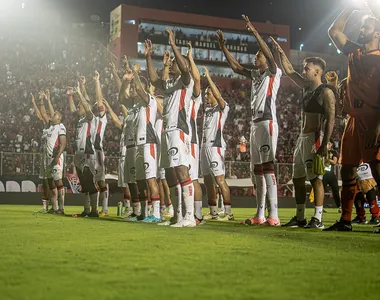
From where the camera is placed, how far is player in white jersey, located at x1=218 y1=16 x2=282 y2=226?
8.74 m

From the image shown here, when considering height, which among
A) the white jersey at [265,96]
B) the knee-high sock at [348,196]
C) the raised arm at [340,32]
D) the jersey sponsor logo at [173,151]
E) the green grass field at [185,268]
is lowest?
the green grass field at [185,268]

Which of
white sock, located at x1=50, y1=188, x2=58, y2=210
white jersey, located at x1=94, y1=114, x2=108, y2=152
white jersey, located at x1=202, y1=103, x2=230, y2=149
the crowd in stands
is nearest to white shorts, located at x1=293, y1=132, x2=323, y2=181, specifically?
white jersey, located at x1=202, y1=103, x2=230, y2=149

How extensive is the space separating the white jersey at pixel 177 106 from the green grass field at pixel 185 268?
285 centimetres

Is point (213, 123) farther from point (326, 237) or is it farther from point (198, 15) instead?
point (198, 15)

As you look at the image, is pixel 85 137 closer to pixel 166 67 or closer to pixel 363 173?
pixel 166 67

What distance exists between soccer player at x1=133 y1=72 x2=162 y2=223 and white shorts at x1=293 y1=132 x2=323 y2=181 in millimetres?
2784

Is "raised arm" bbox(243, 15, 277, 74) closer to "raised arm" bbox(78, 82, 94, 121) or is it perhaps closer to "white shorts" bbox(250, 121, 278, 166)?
"white shorts" bbox(250, 121, 278, 166)

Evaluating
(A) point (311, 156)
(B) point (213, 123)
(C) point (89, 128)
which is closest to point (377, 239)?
(A) point (311, 156)

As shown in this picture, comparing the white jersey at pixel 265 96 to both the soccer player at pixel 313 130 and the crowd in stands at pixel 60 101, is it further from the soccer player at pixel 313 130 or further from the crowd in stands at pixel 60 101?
the crowd in stands at pixel 60 101

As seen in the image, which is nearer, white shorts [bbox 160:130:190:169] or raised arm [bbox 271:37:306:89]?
white shorts [bbox 160:130:190:169]

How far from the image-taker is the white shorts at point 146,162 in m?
9.72

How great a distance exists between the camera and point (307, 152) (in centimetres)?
816

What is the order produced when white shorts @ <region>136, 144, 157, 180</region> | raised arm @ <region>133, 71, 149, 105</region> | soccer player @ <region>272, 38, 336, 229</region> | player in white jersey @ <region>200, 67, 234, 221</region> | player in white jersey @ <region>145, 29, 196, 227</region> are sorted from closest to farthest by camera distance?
soccer player @ <region>272, 38, 336, 229</region> < player in white jersey @ <region>145, 29, 196, 227</region> < raised arm @ <region>133, 71, 149, 105</region> < white shorts @ <region>136, 144, 157, 180</region> < player in white jersey @ <region>200, 67, 234, 221</region>

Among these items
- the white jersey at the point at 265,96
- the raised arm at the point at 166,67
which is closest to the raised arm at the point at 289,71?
the white jersey at the point at 265,96
